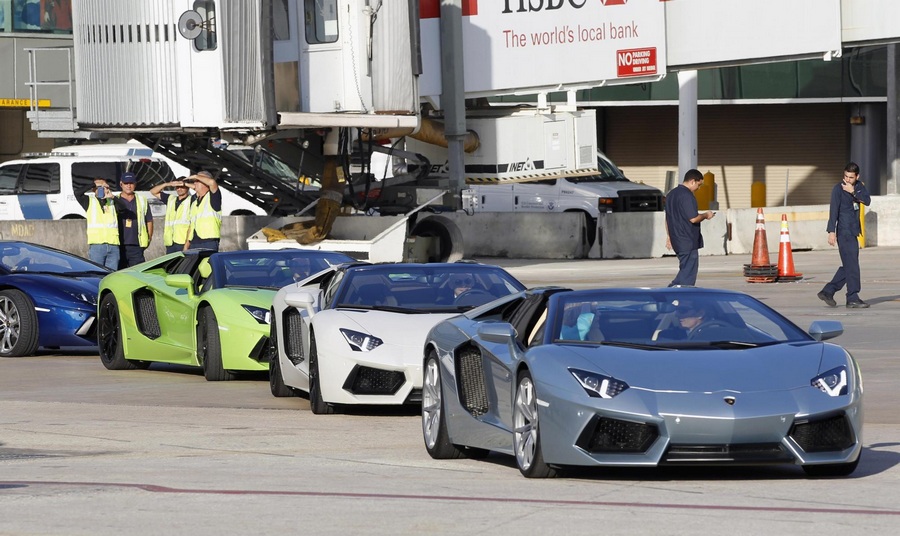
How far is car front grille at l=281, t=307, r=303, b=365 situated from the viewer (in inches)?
501

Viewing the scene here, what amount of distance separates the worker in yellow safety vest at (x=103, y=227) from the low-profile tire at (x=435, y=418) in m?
13.0

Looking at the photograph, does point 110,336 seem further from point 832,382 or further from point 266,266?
point 832,382

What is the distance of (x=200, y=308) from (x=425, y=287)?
2.95 meters

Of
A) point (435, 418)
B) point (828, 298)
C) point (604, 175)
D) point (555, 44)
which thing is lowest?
point (828, 298)

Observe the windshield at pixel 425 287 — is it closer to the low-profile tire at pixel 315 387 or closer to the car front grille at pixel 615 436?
the low-profile tire at pixel 315 387

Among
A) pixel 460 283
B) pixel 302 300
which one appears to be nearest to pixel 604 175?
pixel 460 283

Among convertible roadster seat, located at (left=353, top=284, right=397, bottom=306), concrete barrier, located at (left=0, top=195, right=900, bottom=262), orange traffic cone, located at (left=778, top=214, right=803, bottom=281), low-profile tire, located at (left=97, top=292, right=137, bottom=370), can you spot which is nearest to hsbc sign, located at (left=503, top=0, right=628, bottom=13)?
concrete barrier, located at (left=0, top=195, right=900, bottom=262)

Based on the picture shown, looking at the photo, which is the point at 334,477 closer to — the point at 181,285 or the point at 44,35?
the point at 181,285

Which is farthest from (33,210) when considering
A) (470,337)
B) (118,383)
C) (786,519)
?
(786,519)

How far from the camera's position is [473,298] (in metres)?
12.3

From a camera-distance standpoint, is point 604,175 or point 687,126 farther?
point 687,126

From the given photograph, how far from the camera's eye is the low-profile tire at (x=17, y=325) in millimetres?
17422

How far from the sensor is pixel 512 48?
91.1 feet

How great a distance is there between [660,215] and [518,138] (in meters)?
3.33
